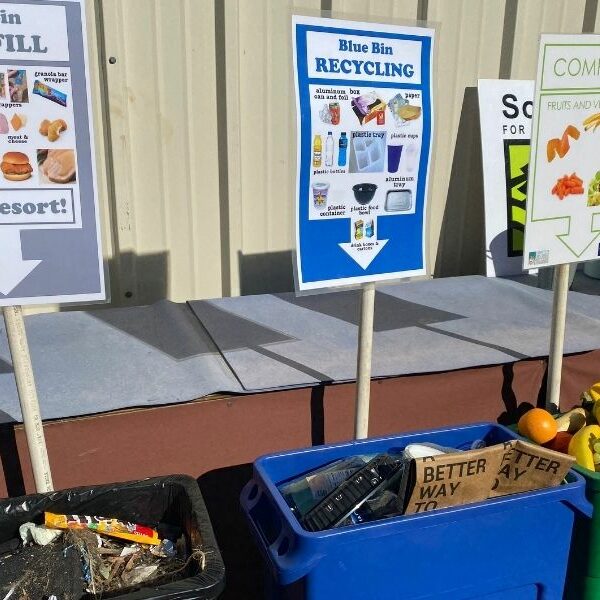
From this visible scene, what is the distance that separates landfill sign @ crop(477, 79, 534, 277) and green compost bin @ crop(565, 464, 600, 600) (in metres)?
1.47

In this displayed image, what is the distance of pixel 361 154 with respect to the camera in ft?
5.17

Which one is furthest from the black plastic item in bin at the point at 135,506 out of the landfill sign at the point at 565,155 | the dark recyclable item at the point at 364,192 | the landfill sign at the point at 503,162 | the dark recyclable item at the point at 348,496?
the landfill sign at the point at 503,162

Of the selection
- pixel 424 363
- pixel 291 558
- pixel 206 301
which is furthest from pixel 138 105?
pixel 291 558

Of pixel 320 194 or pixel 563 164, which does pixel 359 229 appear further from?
pixel 563 164

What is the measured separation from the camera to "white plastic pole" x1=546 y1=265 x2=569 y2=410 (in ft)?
6.14

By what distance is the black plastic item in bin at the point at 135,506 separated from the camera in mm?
1370

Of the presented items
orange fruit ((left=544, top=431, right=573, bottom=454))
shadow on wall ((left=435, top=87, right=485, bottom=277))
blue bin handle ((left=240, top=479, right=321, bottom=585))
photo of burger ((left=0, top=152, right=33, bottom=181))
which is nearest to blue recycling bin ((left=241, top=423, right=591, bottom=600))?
blue bin handle ((left=240, top=479, right=321, bottom=585))

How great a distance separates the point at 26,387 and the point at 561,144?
149 centimetres

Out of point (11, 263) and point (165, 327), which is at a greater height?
point (11, 263)

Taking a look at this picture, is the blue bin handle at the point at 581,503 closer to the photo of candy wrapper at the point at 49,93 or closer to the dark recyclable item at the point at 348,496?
the dark recyclable item at the point at 348,496

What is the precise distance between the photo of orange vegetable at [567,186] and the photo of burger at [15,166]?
1345mm

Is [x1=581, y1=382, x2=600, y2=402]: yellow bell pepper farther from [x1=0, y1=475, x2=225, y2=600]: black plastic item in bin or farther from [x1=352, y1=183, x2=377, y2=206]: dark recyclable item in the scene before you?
[x1=0, y1=475, x2=225, y2=600]: black plastic item in bin

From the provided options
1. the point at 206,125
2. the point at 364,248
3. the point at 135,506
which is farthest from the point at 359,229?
the point at 206,125

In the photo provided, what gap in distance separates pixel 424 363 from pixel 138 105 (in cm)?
139
